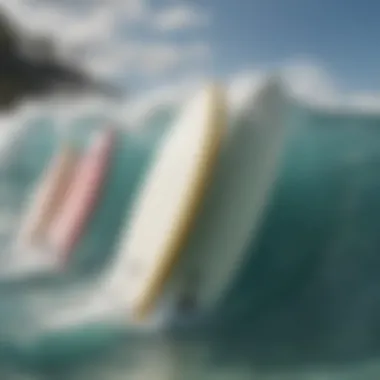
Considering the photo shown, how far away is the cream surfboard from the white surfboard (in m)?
0.24

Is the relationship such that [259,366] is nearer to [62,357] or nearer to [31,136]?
[62,357]

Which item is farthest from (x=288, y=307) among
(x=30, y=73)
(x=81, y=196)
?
(x=30, y=73)

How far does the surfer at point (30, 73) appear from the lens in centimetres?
130

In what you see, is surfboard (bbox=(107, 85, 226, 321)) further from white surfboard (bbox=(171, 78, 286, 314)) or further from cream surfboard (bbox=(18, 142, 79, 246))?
cream surfboard (bbox=(18, 142, 79, 246))

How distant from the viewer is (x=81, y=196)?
1.27m

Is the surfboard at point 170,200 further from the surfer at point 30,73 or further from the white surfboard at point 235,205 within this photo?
the surfer at point 30,73

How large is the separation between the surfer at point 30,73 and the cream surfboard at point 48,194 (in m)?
0.11

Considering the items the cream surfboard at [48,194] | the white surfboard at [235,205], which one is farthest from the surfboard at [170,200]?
the cream surfboard at [48,194]

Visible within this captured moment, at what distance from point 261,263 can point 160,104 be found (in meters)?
0.30

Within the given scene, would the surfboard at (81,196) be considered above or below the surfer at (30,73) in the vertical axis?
below

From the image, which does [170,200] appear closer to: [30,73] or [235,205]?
[235,205]

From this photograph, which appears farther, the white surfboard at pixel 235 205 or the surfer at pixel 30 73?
the surfer at pixel 30 73

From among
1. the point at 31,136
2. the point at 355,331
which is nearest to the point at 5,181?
the point at 31,136

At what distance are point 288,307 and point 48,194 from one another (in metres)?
0.43
